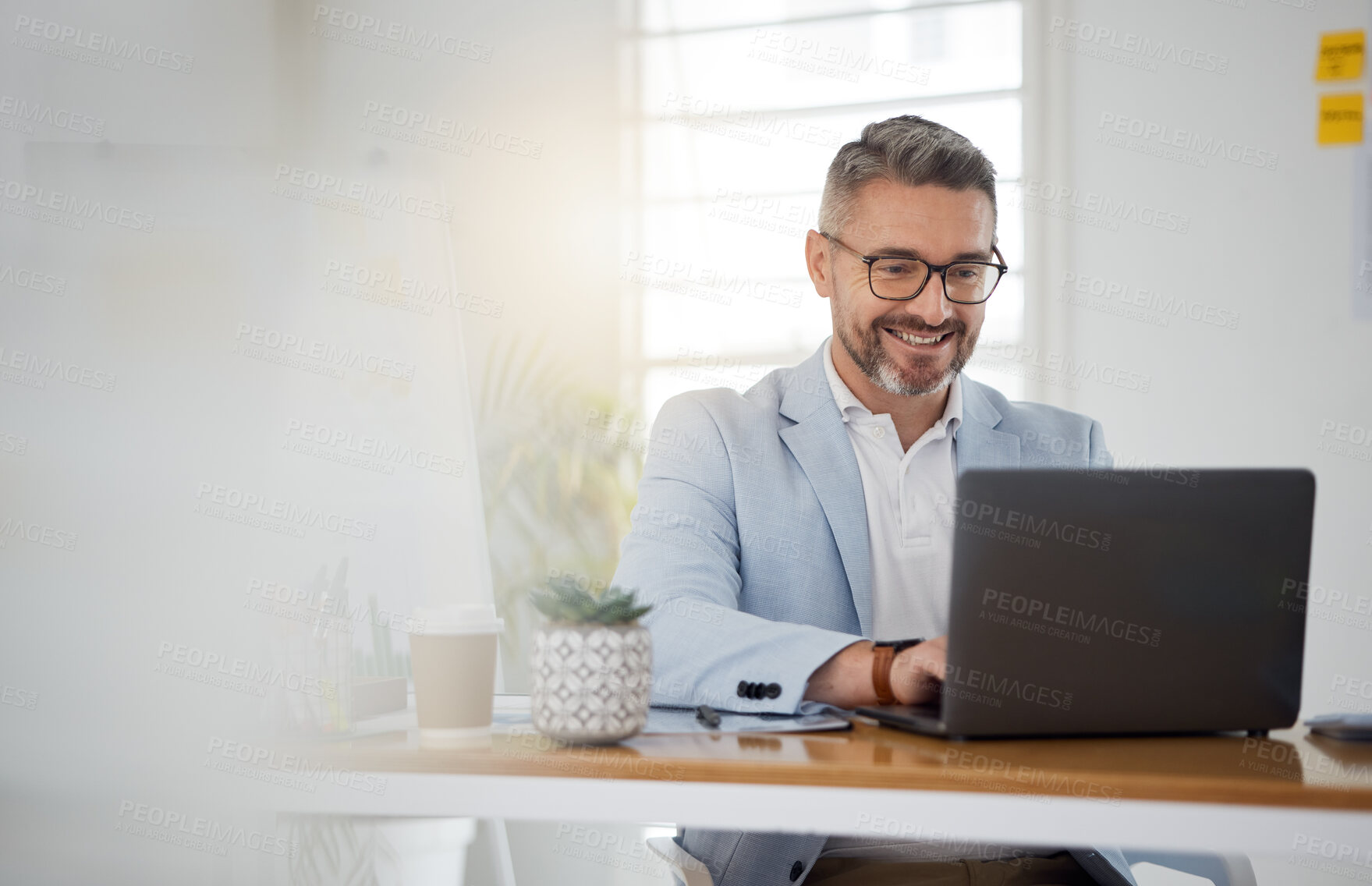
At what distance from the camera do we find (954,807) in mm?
807

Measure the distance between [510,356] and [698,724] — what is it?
7.06ft

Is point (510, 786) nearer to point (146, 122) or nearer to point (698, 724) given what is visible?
point (698, 724)

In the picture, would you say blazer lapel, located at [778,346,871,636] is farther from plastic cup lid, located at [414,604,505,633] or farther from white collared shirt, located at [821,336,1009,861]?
plastic cup lid, located at [414,604,505,633]

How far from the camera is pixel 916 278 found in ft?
5.98

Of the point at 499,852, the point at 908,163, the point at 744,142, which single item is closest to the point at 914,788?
the point at 908,163

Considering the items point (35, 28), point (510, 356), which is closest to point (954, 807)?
point (35, 28)

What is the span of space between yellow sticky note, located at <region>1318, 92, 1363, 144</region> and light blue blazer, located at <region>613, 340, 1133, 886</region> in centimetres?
148

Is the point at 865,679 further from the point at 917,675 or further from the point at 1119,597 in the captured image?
the point at 1119,597

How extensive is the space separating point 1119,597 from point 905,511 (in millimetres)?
853

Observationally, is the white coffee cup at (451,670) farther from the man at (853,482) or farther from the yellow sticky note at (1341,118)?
the yellow sticky note at (1341,118)

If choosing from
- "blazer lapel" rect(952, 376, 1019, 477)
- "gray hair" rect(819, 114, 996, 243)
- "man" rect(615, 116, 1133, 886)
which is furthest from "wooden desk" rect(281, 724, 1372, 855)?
"gray hair" rect(819, 114, 996, 243)

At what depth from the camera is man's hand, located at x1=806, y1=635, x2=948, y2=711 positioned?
111 cm

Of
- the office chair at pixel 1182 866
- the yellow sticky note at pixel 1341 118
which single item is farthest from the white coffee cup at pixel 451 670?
the yellow sticky note at pixel 1341 118

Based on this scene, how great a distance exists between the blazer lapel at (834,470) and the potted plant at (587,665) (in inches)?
28.1
